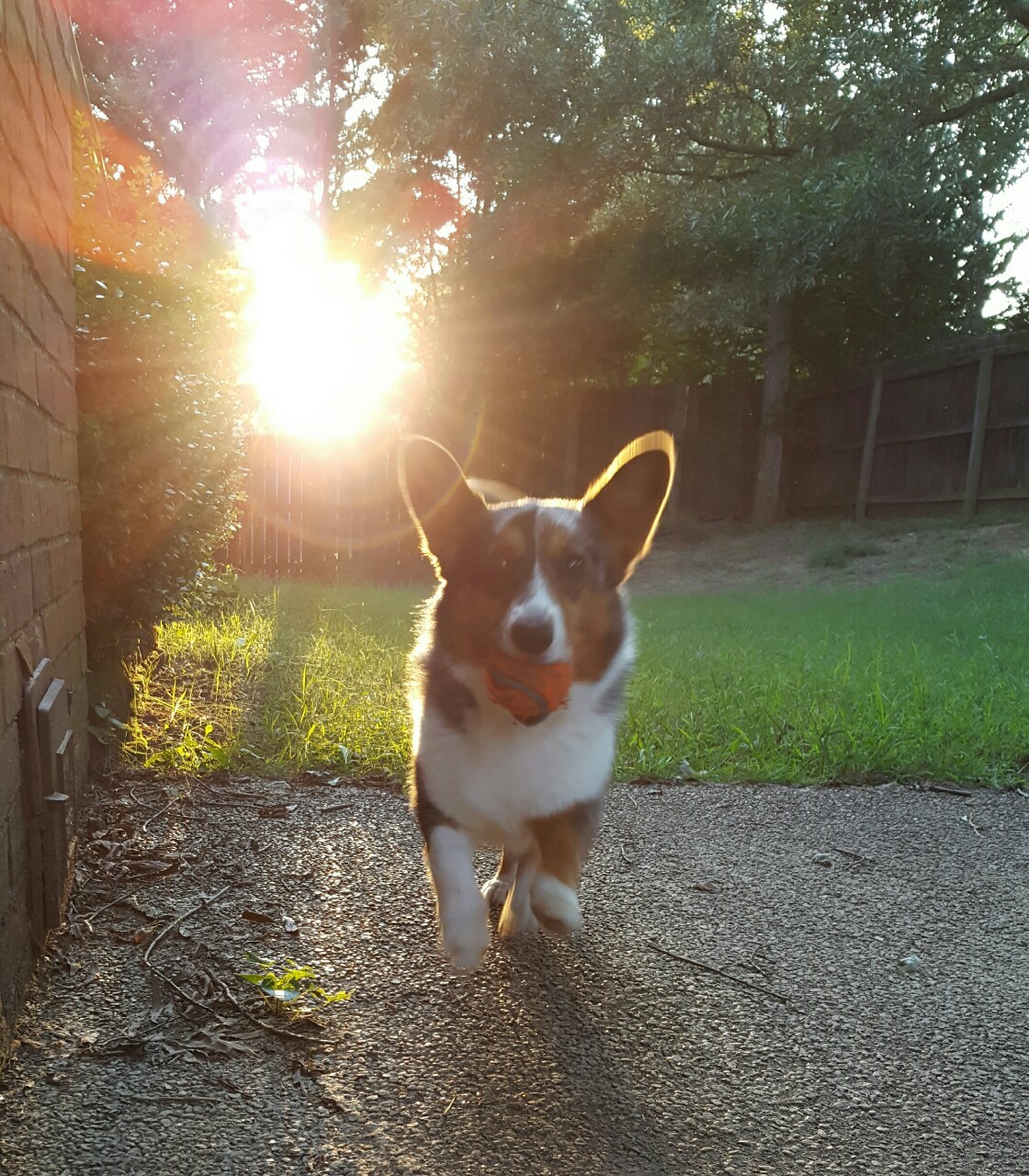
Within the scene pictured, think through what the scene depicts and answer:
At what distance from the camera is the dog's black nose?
7.88 feet

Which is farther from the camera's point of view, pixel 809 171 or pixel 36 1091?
pixel 809 171

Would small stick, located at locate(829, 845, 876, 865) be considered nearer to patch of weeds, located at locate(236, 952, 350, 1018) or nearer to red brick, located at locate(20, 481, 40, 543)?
patch of weeds, located at locate(236, 952, 350, 1018)

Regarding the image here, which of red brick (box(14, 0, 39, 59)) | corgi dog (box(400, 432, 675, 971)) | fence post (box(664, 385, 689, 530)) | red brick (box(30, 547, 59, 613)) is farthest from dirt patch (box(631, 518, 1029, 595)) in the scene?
red brick (box(14, 0, 39, 59))

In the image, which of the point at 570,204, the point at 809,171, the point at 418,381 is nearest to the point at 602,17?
the point at 570,204

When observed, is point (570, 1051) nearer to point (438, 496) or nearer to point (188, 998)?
point (188, 998)

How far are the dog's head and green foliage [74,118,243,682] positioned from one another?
2000 millimetres

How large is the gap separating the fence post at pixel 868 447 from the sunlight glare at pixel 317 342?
285 inches

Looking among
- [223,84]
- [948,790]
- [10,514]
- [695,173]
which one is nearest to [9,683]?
[10,514]

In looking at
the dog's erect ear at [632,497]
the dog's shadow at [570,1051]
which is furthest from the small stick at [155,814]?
the dog's erect ear at [632,497]

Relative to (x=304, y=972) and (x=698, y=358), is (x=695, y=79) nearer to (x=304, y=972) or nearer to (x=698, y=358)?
(x=698, y=358)

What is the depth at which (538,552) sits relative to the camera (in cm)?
261

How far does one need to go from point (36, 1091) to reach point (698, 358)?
1766 centimetres

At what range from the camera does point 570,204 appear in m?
15.5

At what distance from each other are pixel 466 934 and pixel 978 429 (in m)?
11.6
